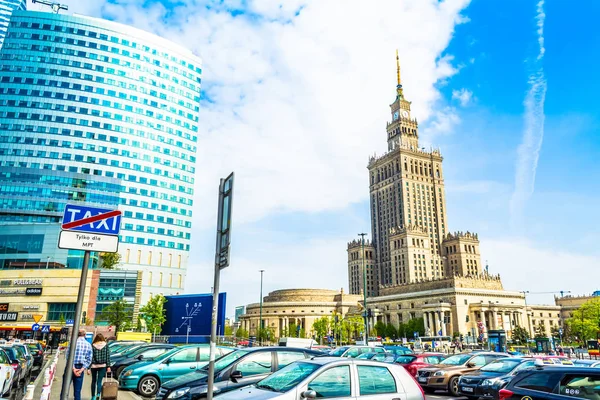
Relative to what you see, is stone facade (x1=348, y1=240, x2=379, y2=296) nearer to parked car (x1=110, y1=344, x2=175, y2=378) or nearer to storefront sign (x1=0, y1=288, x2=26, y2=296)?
storefront sign (x1=0, y1=288, x2=26, y2=296)

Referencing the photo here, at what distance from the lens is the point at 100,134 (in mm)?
84188

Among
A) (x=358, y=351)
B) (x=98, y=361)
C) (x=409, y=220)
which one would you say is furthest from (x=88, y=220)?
(x=409, y=220)

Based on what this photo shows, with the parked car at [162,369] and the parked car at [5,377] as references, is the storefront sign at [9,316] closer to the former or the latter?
the parked car at [162,369]

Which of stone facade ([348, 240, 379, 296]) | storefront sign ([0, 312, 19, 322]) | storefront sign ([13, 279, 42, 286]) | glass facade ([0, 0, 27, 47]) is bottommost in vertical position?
storefront sign ([0, 312, 19, 322])

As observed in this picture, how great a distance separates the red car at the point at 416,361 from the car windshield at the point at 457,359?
2.70ft

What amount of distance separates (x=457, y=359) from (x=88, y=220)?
16.4m

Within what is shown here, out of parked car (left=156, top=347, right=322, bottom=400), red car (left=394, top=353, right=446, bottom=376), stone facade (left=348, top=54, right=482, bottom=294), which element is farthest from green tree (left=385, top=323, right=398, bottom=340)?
parked car (left=156, top=347, right=322, bottom=400)

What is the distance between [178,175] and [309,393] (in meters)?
90.5

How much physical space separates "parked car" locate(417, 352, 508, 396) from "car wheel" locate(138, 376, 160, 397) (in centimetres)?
998

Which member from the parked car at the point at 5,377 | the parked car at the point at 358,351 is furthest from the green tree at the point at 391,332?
the parked car at the point at 5,377

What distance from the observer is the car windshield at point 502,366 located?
50.3 feet

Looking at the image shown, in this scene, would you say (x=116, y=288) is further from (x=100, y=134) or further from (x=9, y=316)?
(x=100, y=134)

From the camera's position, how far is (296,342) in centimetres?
3194

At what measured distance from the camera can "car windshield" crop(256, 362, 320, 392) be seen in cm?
734
